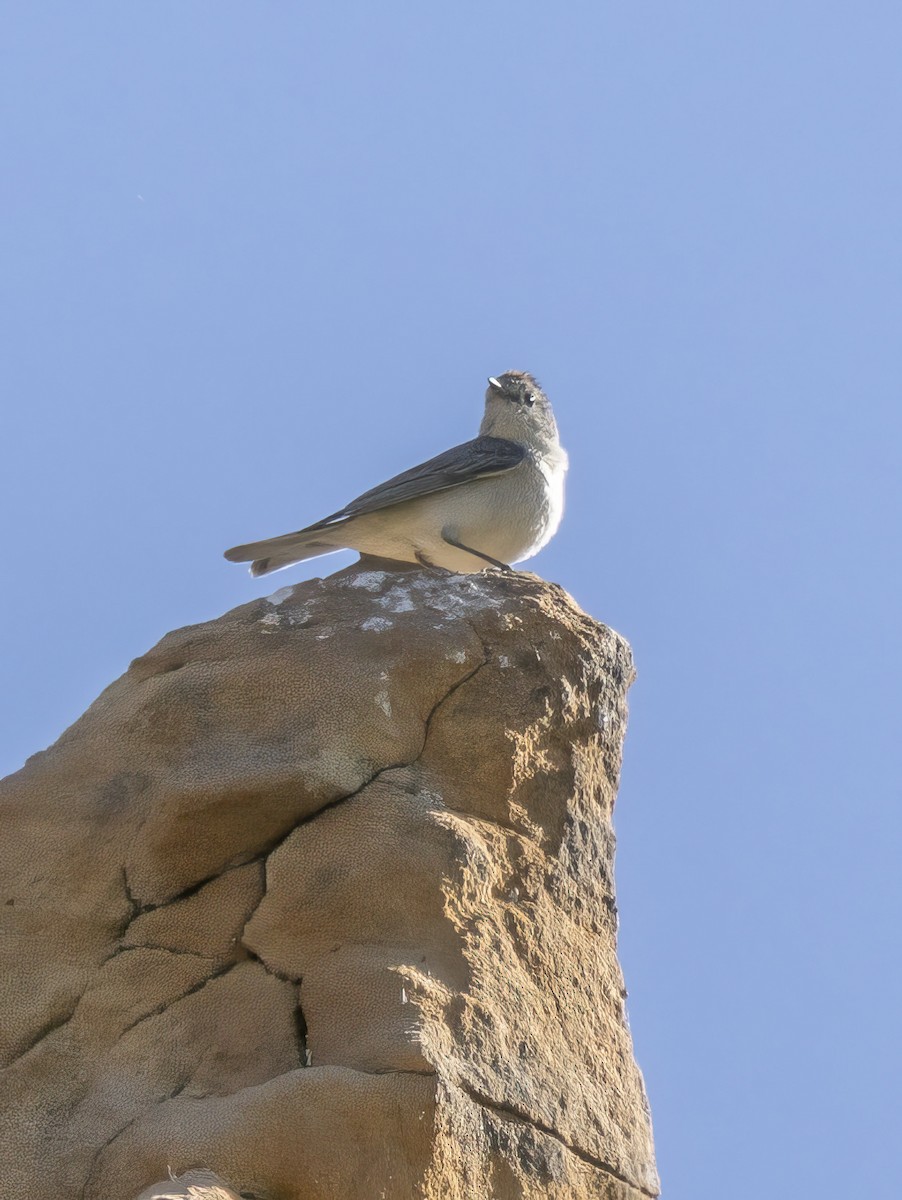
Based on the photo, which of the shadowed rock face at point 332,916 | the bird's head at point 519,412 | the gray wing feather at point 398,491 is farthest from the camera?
the bird's head at point 519,412

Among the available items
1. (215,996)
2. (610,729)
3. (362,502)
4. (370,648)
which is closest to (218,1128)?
(215,996)

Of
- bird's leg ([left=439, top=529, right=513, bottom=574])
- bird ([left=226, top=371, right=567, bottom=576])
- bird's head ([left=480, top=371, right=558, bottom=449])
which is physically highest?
bird's head ([left=480, top=371, right=558, bottom=449])

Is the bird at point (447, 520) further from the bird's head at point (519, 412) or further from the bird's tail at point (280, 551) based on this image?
the bird's head at point (519, 412)

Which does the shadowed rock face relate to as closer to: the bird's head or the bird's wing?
the bird's wing

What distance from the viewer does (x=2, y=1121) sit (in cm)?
486

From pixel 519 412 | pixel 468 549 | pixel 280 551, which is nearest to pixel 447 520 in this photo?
pixel 468 549

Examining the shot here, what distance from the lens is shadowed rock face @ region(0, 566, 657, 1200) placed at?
4652 millimetres

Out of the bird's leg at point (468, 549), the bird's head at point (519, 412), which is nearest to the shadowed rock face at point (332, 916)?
the bird's leg at point (468, 549)

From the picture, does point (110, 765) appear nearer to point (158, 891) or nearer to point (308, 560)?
point (158, 891)

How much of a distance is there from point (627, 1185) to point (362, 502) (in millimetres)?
3648

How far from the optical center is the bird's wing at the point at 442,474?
25.3ft

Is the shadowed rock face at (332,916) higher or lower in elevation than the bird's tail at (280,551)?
lower

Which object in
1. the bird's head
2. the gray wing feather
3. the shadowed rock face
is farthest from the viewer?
the bird's head

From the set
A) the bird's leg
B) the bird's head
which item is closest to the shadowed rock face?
the bird's leg
